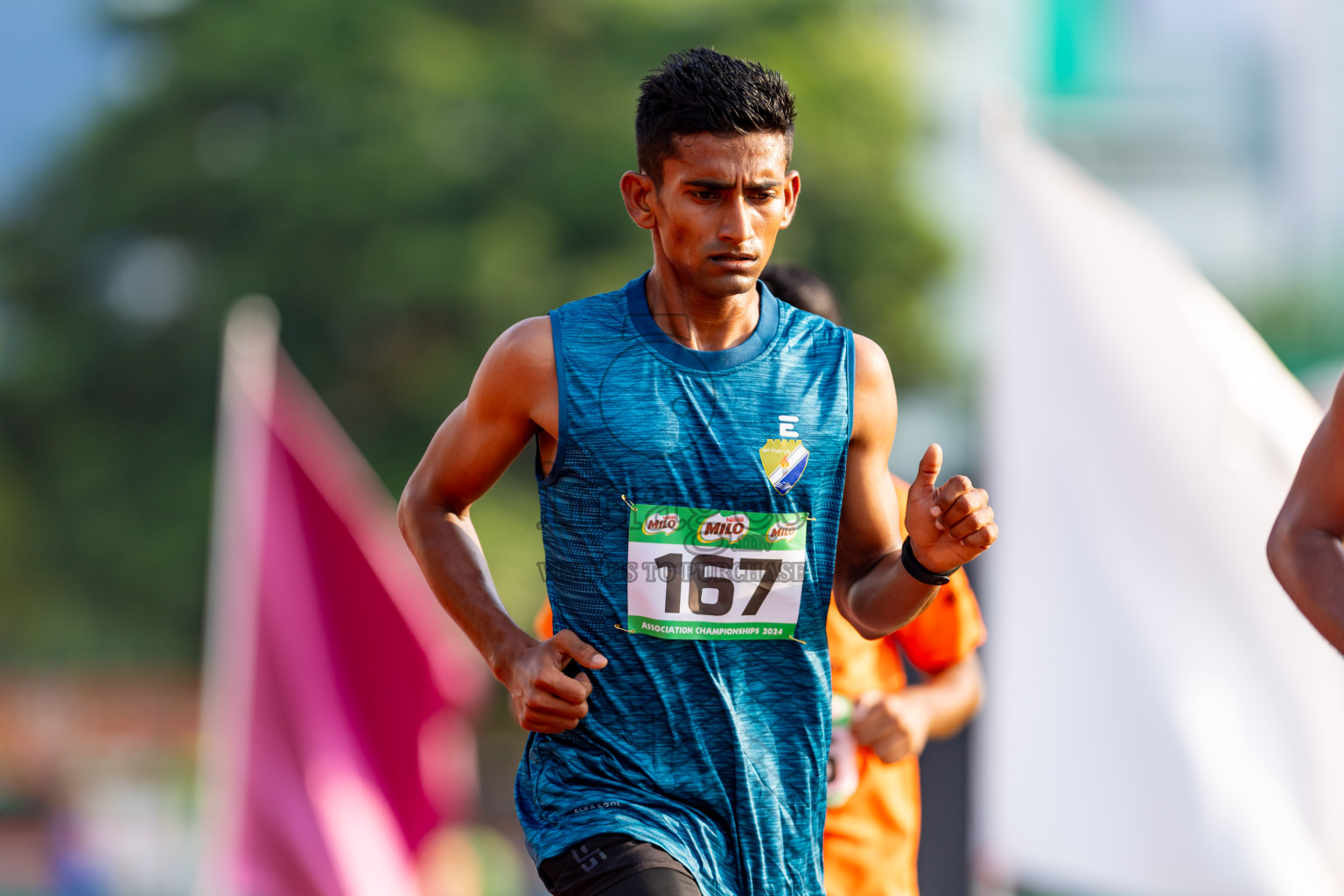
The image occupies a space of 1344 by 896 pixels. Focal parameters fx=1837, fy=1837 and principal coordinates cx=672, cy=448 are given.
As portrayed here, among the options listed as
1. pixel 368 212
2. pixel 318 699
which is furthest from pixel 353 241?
pixel 318 699

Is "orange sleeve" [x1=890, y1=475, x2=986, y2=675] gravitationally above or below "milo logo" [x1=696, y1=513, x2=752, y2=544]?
below

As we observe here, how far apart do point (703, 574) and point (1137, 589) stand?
9.20 feet

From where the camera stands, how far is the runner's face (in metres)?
2.96

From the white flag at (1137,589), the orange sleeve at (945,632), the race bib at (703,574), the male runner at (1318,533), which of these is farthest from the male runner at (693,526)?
the white flag at (1137,589)

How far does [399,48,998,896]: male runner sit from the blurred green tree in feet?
59.3

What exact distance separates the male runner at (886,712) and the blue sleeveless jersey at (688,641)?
2.29 ft

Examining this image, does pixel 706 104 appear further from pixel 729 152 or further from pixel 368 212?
pixel 368 212

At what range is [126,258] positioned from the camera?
2456 cm

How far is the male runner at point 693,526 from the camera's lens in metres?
2.90

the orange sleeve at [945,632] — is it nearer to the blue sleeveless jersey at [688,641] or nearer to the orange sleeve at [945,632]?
the orange sleeve at [945,632]

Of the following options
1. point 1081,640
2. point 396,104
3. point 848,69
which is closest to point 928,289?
point 848,69

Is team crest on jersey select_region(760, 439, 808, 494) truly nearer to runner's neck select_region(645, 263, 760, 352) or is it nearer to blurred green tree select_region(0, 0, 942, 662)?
runner's neck select_region(645, 263, 760, 352)

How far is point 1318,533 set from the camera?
314 cm

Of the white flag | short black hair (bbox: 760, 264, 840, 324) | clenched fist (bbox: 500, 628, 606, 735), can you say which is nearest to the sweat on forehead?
clenched fist (bbox: 500, 628, 606, 735)
